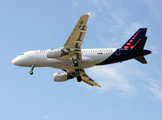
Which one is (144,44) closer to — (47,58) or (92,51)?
(92,51)

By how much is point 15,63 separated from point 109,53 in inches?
602

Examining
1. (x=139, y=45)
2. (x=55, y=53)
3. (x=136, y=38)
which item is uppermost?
(x=136, y=38)

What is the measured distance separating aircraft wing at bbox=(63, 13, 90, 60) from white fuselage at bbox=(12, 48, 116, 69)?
3.66 ft

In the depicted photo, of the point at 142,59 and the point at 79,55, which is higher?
the point at 79,55

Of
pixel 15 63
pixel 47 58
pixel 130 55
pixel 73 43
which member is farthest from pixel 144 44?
pixel 15 63

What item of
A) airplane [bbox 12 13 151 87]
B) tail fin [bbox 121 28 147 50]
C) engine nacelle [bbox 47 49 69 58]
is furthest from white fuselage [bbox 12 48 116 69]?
tail fin [bbox 121 28 147 50]

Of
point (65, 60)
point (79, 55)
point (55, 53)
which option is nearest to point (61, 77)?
point (65, 60)

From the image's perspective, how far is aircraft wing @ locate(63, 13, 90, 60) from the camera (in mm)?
33869

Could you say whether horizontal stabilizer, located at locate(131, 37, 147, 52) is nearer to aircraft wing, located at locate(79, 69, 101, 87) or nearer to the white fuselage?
the white fuselage

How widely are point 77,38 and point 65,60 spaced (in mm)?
5038

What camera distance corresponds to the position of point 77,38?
36562 millimetres

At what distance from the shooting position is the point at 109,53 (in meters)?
40.4

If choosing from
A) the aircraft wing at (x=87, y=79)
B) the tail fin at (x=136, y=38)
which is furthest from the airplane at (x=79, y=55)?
the aircraft wing at (x=87, y=79)

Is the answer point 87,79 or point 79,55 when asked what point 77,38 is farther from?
point 87,79
